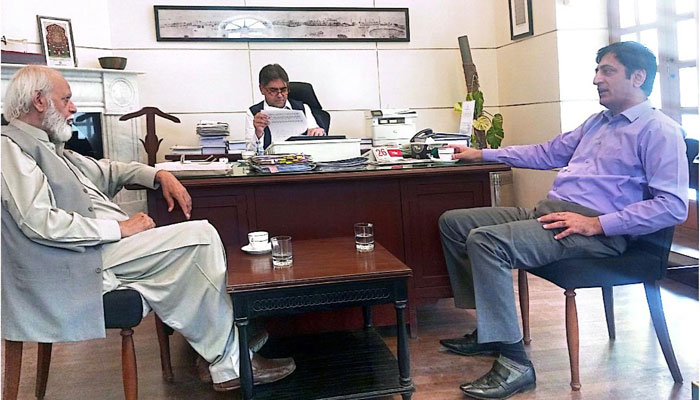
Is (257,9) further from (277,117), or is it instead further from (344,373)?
(344,373)

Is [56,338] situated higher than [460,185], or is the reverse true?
[460,185]

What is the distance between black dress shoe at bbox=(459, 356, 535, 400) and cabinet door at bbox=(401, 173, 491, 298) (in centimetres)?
68

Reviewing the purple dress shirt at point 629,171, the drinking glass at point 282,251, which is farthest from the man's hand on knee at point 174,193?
the purple dress shirt at point 629,171

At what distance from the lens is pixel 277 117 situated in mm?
3539

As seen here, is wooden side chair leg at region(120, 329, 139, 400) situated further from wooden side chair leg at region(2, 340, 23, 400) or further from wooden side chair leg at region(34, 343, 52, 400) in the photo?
wooden side chair leg at region(34, 343, 52, 400)

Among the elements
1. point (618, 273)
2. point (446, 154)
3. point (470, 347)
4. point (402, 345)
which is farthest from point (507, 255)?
point (446, 154)

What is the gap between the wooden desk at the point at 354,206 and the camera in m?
2.77

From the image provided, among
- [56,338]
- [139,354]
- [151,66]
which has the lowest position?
[139,354]

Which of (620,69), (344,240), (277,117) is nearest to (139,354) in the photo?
(344,240)

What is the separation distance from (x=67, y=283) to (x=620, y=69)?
211 cm

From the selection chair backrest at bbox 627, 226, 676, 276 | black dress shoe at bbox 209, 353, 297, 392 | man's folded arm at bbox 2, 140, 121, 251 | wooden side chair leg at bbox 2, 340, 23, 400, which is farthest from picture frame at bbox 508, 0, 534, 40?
wooden side chair leg at bbox 2, 340, 23, 400

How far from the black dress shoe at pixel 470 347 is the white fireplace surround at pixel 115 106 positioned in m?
2.88

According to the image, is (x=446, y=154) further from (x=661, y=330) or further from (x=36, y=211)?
(x=36, y=211)

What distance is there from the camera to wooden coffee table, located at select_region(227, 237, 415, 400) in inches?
82.0
